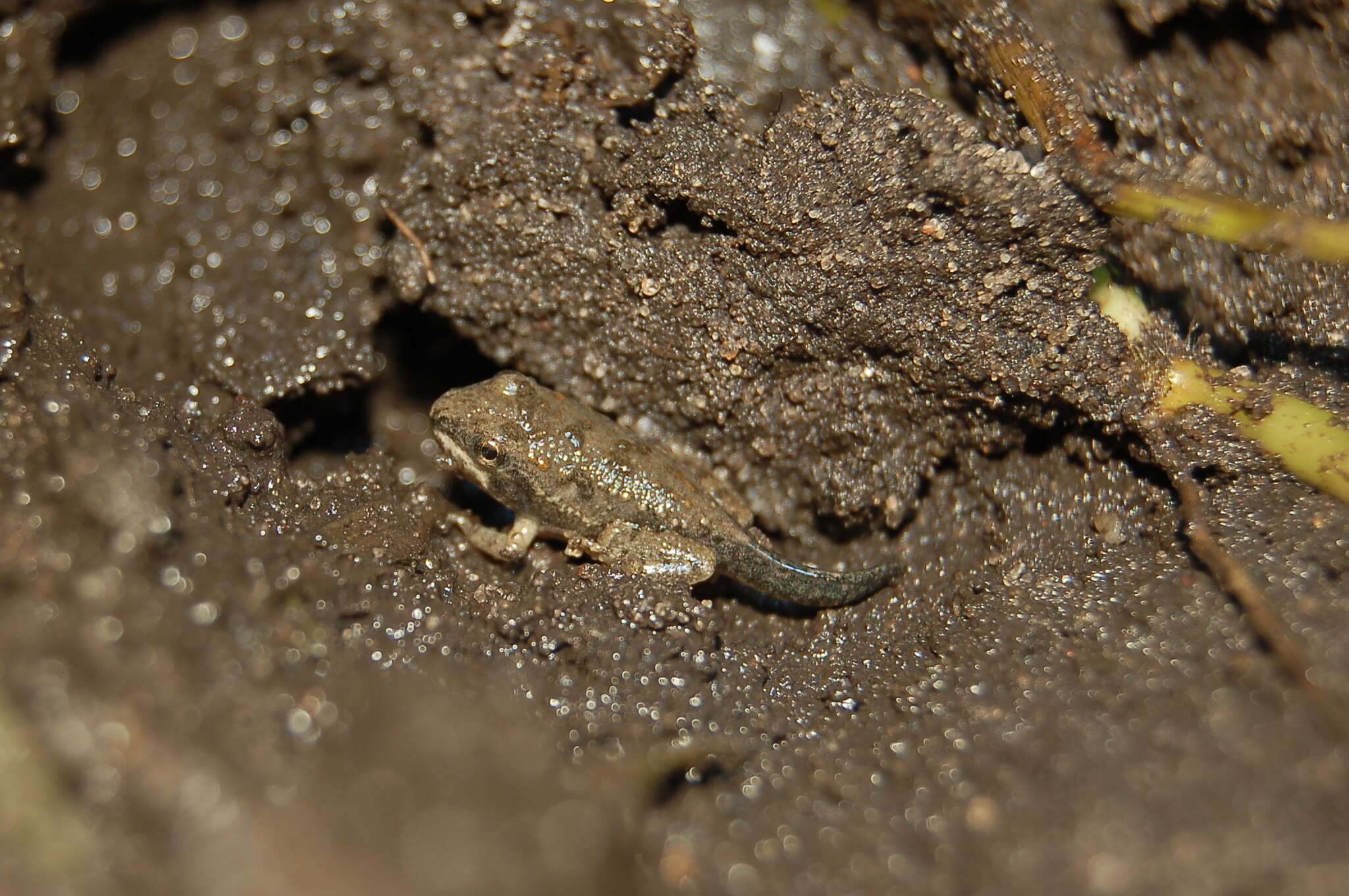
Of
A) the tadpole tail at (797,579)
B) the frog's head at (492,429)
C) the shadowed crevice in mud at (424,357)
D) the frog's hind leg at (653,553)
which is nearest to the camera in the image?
the frog's hind leg at (653,553)

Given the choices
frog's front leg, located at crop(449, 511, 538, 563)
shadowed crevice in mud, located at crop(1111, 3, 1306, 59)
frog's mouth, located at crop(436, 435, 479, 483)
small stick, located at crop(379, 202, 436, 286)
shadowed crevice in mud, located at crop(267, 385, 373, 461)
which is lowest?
shadowed crevice in mud, located at crop(267, 385, 373, 461)

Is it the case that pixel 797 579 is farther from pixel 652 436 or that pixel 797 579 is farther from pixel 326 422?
pixel 326 422

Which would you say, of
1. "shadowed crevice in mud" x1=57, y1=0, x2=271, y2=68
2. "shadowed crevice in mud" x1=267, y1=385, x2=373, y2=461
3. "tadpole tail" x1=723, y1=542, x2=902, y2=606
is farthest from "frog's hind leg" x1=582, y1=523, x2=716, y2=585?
"shadowed crevice in mud" x1=57, y1=0, x2=271, y2=68

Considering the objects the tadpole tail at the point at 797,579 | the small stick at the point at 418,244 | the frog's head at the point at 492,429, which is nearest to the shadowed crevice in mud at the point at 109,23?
the small stick at the point at 418,244

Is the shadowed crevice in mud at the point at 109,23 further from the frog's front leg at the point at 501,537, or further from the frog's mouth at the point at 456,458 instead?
the frog's front leg at the point at 501,537

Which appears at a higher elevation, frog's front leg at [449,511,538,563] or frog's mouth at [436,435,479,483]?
frog's mouth at [436,435,479,483]

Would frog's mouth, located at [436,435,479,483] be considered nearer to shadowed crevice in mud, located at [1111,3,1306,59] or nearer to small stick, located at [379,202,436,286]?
small stick, located at [379,202,436,286]
